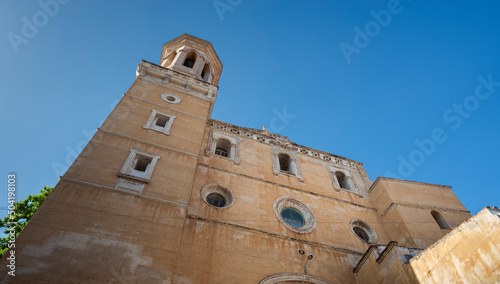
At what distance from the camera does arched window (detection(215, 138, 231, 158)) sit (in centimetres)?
1730

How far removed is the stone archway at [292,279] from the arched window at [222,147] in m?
7.45

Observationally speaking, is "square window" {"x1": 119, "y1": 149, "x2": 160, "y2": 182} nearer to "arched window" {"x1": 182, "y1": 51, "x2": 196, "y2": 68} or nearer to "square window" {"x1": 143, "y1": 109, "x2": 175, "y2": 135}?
"square window" {"x1": 143, "y1": 109, "x2": 175, "y2": 135}

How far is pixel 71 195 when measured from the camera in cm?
986

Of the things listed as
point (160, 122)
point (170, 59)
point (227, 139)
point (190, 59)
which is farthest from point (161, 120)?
point (190, 59)

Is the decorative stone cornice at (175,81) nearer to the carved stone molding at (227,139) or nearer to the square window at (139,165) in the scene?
the carved stone molding at (227,139)

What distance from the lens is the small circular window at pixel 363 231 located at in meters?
15.0

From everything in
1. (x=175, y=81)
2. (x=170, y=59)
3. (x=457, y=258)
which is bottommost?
(x=457, y=258)

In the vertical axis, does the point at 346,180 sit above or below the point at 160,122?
above

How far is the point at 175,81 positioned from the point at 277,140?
7.00 metres

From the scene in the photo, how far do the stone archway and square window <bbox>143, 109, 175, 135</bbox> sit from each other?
7.58m

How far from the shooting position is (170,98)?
1712 centimetres

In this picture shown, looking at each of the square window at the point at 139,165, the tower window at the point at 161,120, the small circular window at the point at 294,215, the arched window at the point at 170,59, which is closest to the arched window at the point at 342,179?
the small circular window at the point at 294,215

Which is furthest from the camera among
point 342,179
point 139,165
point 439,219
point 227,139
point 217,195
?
point 342,179

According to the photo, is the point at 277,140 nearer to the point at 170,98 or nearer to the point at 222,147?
the point at 222,147
